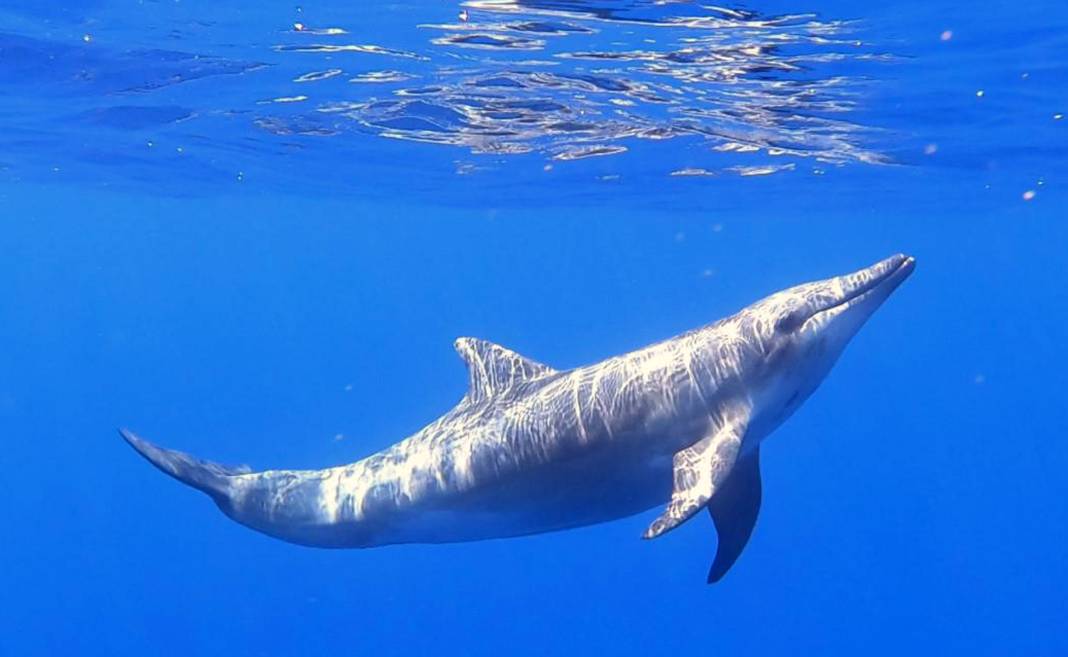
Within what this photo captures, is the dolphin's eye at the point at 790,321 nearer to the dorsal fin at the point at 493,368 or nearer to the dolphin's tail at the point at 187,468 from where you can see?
the dorsal fin at the point at 493,368

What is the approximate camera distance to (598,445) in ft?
30.2

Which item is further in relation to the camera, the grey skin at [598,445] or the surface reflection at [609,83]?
the surface reflection at [609,83]

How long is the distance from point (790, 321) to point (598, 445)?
6.77 ft

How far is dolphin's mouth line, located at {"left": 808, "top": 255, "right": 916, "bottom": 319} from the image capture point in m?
8.23

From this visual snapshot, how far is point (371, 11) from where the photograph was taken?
13.0m

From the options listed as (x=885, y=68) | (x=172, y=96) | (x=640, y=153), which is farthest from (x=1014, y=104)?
(x=172, y=96)

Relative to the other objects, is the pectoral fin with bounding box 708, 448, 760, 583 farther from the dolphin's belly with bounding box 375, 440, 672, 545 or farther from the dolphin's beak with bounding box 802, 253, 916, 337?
the dolphin's beak with bounding box 802, 253, 916, 337

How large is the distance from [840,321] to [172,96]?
1452cm

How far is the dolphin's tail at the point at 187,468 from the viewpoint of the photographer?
11.6m

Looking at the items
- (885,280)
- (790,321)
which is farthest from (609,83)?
(885,280)

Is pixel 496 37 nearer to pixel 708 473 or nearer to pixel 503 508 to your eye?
pixel 503 508

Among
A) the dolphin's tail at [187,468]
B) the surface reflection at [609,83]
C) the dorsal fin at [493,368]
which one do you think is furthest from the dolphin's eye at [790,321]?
the dolphin's tail at [187,468]

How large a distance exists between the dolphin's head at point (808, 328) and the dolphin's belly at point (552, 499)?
→ 48.0 inches

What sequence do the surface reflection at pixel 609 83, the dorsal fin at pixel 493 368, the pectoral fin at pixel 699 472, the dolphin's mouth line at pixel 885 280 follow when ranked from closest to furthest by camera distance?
1. the pectoral fin at pixel 699 472
2. the dolphin's mouth line at pixel 885 280
3. the dorsal fin at pixel 493 368
4. the surface reflection at pixel 609 83
